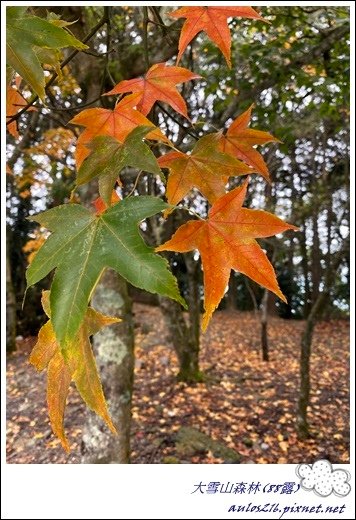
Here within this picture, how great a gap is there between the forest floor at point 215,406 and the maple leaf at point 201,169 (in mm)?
2579

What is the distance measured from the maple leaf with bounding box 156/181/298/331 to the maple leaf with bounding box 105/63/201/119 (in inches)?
11.6

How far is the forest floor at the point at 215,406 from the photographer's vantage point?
10.5 feet

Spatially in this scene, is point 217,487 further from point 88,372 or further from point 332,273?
point 332,273

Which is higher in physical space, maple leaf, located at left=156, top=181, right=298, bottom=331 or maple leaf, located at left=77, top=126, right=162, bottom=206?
maple leaf, located at left=77, top=126, right=162, bottom=206

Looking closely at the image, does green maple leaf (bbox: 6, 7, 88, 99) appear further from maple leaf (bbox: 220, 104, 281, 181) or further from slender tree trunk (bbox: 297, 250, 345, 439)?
slender tree trunk (bbox: 297, 250, 345, 439)

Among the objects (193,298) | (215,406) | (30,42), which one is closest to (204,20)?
(30,42)

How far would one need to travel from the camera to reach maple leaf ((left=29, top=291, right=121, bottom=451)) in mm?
574

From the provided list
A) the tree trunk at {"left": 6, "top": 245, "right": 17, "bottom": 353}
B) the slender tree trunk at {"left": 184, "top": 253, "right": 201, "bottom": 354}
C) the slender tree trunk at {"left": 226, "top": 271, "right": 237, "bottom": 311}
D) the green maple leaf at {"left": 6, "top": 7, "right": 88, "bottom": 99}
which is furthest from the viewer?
the slender tree trunk at {"left": 226, "top": 271, "right": 237, "bottom": 311}

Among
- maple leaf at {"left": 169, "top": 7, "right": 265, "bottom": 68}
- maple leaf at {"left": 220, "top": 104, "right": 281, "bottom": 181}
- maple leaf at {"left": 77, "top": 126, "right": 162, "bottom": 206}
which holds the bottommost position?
maple leaf at {"left": 77, "top": 126, "right": 162, "bottom": 206}

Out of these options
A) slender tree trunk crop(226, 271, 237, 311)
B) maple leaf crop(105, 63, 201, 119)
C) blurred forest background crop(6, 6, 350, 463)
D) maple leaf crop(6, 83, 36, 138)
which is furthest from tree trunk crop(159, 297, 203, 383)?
slender tree trunk crop(226, 271, 237, 311)

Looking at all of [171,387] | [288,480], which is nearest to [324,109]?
[288,480]

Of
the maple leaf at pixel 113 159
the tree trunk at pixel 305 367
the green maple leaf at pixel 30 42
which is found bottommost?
the tree trunk at pixel 305 367

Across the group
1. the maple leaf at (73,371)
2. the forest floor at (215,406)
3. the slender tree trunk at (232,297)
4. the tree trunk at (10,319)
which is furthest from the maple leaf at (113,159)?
the slender tree trunk at (232,297)

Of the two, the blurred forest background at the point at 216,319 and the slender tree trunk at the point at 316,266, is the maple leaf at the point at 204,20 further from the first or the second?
the slender tree trunk at the point at 316,266
